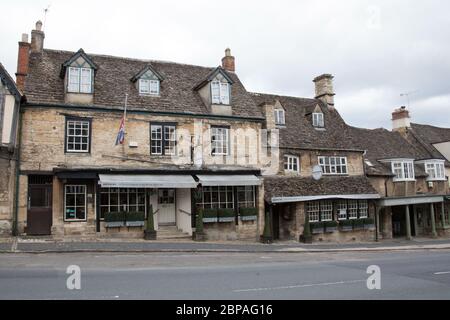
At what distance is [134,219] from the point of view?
2003 cm

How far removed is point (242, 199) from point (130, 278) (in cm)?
1351

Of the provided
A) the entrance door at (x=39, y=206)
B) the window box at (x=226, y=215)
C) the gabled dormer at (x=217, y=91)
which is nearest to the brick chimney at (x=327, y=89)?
the gabled dormer at (x=217, y=91)

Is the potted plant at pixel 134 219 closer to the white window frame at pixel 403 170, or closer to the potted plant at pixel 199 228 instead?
the potted plant at pixel 199 228

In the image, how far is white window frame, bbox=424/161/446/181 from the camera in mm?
31344

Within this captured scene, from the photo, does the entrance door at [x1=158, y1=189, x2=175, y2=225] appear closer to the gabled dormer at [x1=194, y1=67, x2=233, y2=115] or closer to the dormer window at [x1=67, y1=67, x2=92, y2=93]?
the gabled dormer at [x1=194, y1=67, x2=233, y2=115]

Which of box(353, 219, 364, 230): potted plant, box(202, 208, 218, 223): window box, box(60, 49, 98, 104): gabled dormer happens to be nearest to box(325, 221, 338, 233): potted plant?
box(353, 219, 364, 230): potted plant

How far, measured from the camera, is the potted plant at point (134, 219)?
19.9 metres

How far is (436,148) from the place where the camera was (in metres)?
35.1

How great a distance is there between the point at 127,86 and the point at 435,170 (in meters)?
23.9

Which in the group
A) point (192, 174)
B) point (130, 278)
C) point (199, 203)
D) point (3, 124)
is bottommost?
point (130, 278)

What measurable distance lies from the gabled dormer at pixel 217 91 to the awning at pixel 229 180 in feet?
12.3
